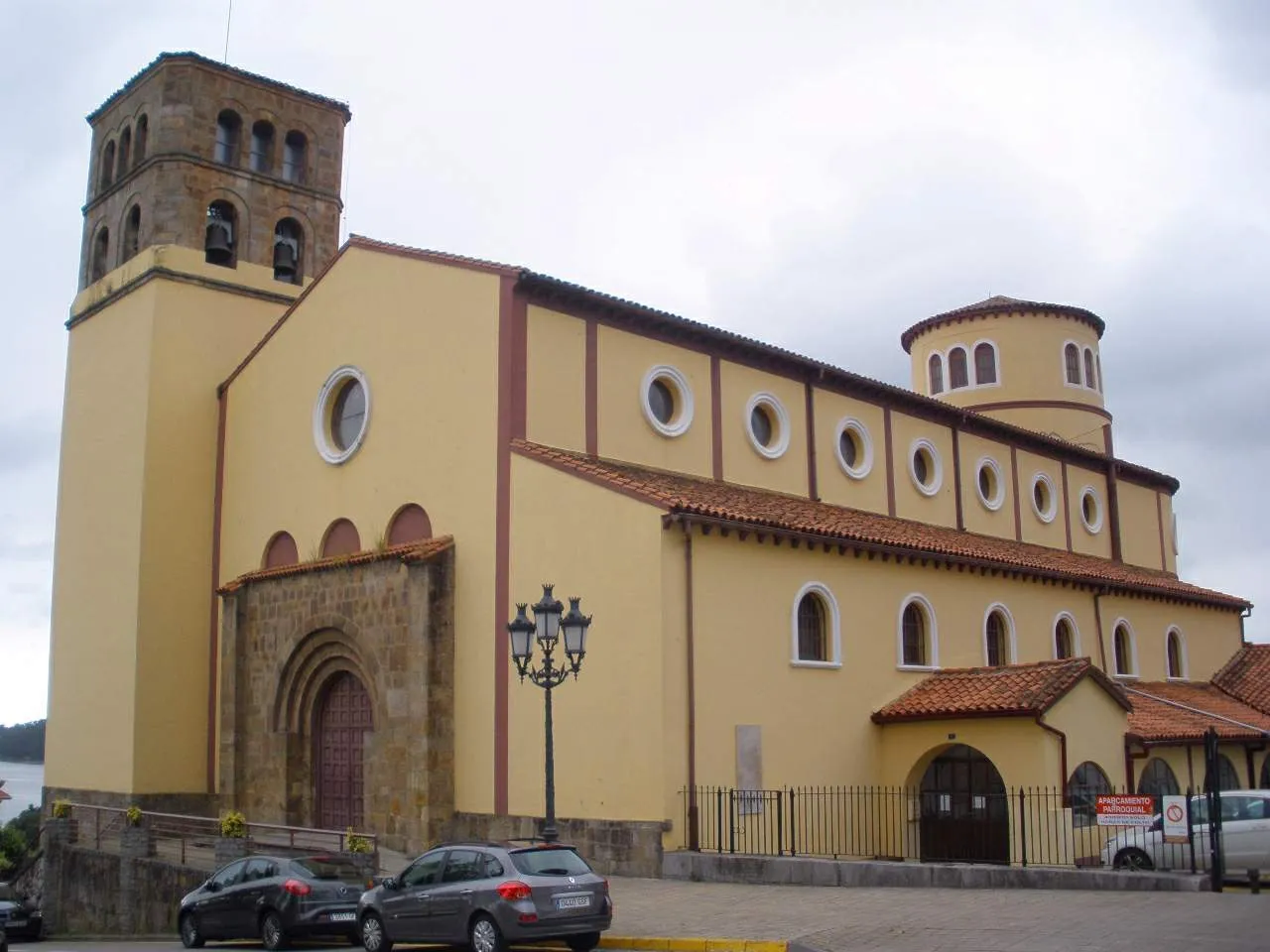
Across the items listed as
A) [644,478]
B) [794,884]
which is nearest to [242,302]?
[644,478]

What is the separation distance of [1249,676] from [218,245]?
28317mm

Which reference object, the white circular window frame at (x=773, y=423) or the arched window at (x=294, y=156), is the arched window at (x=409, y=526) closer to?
the white circular window frame at (x=773, y=423)

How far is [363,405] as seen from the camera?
26094mm

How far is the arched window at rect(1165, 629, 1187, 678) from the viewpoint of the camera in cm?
3466

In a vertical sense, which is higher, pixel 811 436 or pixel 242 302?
pixel 242 302

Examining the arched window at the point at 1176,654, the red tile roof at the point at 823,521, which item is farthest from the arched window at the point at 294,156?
the arched window at the point at 1176,654

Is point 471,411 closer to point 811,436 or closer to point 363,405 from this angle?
point 363,405

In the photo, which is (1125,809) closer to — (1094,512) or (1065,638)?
(1065,638)

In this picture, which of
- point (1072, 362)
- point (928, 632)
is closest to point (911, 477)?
point (928, 632)

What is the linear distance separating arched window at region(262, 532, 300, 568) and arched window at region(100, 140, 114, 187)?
35.2 ft

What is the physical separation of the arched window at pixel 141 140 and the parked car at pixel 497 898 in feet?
70.1

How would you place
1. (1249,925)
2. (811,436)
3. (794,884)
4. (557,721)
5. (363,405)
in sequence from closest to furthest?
(1249,925) → (794,884) → (557,721) → (363,405) → (811,436)

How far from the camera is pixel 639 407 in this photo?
24.3 meters

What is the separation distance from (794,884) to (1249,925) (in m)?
6.01
